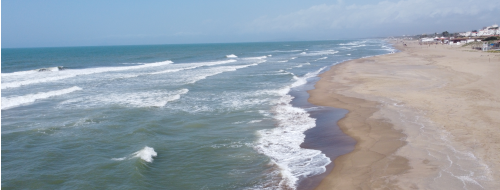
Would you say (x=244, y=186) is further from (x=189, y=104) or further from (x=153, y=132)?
(x=189, y=104)

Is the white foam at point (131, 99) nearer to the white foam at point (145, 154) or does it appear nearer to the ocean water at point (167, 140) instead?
the ocean water at point (167, 140)

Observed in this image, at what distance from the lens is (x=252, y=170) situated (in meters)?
10.8

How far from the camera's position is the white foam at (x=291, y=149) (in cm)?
1048

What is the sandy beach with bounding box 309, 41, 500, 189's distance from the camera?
9.47m

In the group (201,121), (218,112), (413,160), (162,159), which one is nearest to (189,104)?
(218,112)

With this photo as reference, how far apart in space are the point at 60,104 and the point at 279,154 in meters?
15.4

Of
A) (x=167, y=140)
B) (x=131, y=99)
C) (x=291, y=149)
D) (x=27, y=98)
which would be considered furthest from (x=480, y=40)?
(x=27, y=98)

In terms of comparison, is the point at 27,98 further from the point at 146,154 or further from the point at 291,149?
the point at 291,149

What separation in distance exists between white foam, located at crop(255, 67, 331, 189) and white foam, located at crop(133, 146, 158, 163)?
3.58 metres

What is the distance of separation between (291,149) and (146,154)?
4.89 m

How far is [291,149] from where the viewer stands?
12.6 m

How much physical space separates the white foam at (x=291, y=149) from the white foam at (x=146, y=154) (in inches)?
141

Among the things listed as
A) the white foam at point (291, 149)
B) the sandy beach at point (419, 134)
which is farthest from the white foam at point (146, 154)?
the sandy beach at point (419, 134)

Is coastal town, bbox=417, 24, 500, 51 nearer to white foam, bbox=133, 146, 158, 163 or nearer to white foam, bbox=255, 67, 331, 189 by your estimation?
white foam, bbox=255, 67, 331, 189
